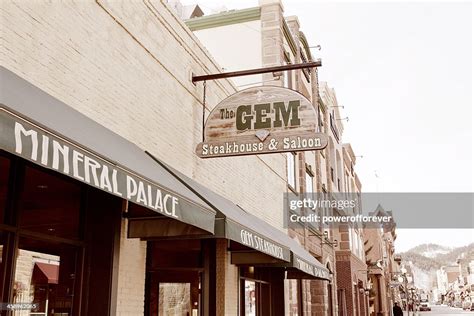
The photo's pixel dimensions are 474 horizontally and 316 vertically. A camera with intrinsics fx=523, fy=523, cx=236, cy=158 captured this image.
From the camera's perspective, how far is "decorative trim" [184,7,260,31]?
15891 mm

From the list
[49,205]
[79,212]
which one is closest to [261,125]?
[79,212]

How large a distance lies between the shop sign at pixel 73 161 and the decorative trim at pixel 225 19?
1150 cm

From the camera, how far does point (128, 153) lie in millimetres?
6262

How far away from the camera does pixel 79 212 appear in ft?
21.5

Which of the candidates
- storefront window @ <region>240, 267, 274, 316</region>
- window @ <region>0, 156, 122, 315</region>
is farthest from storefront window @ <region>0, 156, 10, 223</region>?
storefront window @ <region>240, 267, 274, 316</region>

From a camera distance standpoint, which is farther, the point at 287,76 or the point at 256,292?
the point at 287,76

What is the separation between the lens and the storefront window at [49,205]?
5.68 metres

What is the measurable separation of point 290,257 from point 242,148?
8.37ft

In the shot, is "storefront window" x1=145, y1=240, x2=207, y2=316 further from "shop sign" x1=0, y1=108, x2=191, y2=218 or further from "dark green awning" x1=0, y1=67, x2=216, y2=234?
"shop sign" x1=0, y1=108, x2=191, y2=218

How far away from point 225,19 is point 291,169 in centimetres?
514

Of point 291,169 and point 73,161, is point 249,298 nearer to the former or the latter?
point 291,169

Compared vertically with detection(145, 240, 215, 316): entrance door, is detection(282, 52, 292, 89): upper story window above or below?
above

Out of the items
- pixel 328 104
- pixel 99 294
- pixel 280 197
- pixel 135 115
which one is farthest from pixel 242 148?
Answer: pixel 328 104

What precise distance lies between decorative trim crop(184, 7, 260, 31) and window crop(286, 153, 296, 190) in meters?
4.37
